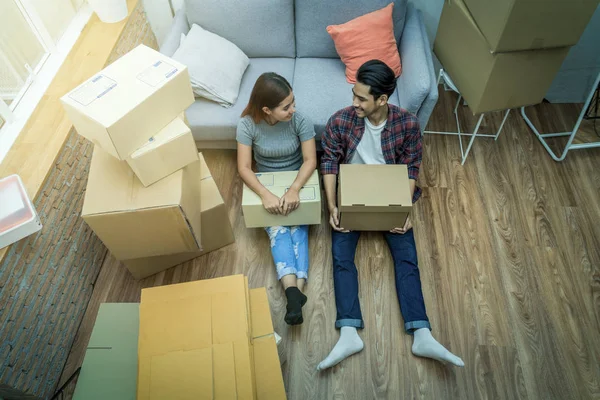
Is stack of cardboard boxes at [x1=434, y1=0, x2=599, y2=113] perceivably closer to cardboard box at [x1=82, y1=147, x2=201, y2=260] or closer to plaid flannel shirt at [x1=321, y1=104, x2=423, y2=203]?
plaid flannel shirt at [x1=321, y1=104, x2=423, y2=203]

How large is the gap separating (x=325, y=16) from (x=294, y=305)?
5.15 ft

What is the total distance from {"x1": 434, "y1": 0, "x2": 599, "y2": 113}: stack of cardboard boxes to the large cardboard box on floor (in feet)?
4.80

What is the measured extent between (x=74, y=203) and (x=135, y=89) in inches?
27.0

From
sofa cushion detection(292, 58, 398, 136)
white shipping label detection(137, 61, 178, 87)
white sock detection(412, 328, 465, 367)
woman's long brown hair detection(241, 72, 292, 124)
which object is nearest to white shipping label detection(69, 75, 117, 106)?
white shipping label detection(137, 61, 178, 87)

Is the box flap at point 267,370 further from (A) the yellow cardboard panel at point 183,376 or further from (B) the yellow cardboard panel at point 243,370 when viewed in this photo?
(A) the yellow cardboard panel at point 183,376

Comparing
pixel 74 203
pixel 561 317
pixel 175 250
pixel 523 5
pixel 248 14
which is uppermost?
pixel 523 5

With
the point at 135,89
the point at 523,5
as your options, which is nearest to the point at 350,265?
the point at 135,89

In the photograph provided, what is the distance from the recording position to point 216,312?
1378mm

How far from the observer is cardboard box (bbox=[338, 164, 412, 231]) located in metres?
1.75

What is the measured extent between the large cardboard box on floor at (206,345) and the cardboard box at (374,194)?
574 mm

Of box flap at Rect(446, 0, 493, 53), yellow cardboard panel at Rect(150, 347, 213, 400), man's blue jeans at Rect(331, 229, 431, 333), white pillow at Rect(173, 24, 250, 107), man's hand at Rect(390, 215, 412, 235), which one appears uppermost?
box flap at Rect(446, 0, 493, 53)

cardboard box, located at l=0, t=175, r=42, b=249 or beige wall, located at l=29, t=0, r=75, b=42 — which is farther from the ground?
beige wall, located at l=29, t=0, r=75, b=42

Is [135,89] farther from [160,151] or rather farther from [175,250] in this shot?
[175,250]

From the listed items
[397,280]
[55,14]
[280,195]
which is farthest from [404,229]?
[55,14]
